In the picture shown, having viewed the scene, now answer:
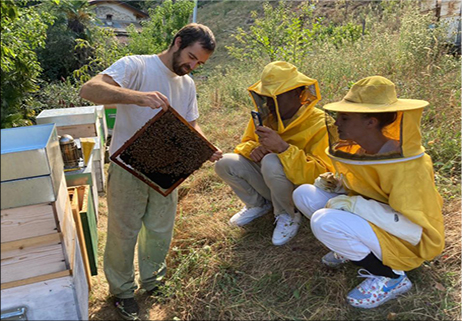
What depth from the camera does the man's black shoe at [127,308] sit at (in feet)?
8.87

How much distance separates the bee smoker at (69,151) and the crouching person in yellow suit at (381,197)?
8.90ft

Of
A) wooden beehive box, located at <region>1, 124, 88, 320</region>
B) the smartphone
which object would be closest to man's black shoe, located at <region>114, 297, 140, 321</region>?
wooden beehive box, located at <region>1, 124, 88, 320</region>

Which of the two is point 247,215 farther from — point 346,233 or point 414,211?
point 414,211

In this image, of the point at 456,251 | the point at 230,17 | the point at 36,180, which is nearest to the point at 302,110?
the point at 456,251

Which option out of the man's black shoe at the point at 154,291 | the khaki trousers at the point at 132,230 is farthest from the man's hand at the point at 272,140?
the man's black shoe at the point at 154,291

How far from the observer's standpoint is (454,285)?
251cm

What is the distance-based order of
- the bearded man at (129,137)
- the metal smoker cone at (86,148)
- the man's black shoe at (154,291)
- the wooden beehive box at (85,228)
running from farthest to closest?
the metal smoker cone at (86,148) < the man's black shoe at (154,291) < the wooden beehive box at (85,228) < the bearded man at (129,137)

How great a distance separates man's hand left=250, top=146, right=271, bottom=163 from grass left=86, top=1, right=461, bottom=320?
65cm

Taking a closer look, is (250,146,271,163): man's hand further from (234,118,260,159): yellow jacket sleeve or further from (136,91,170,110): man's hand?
(136,91,170,110): man's hand

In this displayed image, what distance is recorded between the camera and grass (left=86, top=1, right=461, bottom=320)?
252 cm

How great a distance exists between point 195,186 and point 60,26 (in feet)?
27.3

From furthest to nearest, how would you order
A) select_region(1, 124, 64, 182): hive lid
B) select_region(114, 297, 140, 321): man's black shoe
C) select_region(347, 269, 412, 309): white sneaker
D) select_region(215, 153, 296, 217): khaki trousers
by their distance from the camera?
select_region(215, 153, 296, 217): khaki trousers < select_region(114, 297, 140, 321): man's black shoe < select_region(347, 269, 412, 309): white sneaker < select_region(1, 124, 64, 182): hive lid

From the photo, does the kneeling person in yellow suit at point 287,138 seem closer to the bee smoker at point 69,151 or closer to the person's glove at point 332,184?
the person's glove at point 332,184

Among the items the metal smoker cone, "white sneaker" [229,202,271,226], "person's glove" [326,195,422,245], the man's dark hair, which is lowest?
"white sneaker" [229,202,271,226]
